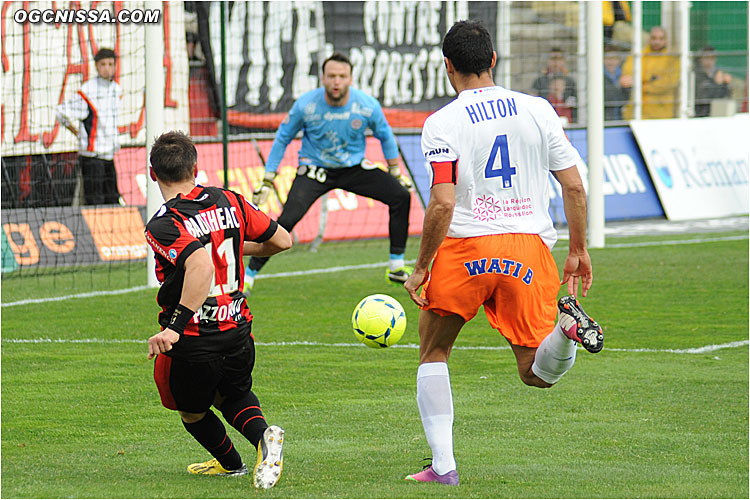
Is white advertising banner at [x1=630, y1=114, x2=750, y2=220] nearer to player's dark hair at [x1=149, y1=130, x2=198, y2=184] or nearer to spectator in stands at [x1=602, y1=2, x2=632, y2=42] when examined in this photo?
spectator in stands at [x1=602, y1=2, x2=632, y2=42]

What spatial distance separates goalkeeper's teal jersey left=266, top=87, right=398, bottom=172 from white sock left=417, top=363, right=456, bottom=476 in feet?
19.8

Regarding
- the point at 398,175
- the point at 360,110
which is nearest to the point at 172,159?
the point at 360,110

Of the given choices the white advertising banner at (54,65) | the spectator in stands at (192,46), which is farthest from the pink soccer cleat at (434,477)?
the spectator in stands at (192,46)

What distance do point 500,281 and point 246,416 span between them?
4.20 ft

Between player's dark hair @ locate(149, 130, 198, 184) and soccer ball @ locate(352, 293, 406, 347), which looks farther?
soccer ball @ locate(352, 293, 406, 347)

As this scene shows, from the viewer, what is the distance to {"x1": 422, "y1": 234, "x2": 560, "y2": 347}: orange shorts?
5.09m

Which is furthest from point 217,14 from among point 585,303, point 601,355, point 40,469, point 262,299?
point 40,469

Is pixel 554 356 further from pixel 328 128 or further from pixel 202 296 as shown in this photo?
pixel 328 128

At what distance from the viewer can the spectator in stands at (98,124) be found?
48.8 feet

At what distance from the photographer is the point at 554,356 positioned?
5.00 meters

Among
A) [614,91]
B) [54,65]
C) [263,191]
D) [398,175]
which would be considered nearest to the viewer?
[263,191]

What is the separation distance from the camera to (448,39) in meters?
5.15

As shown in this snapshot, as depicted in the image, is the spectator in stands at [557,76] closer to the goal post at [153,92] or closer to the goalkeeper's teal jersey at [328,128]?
the goal post at [153,92]

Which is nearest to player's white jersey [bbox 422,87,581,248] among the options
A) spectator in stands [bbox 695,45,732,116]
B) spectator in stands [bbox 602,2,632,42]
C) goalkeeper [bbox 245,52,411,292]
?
goalkeeper [bbox 245,52,411,292]
